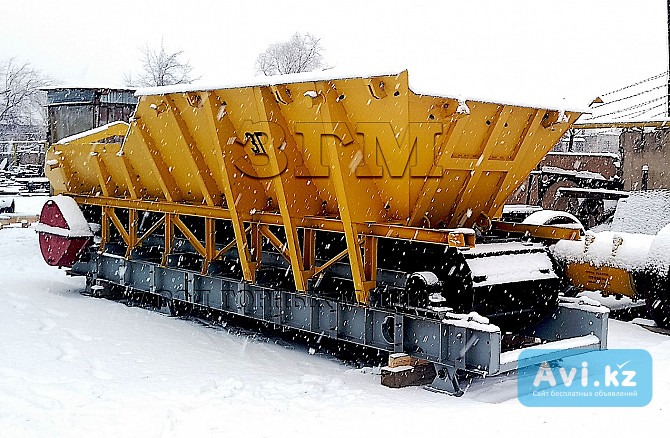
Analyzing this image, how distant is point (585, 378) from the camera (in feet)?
19.0

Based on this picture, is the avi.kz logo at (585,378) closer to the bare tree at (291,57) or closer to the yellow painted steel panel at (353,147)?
the yellow painted steel panel at (353,147)

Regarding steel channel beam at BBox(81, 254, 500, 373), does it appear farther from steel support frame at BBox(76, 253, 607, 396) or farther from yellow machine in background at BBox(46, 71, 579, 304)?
yellow machine in background at BBox(46, 71, 579, 304)

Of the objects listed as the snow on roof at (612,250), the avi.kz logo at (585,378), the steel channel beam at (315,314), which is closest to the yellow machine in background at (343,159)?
the steel channel beam at (315,314)

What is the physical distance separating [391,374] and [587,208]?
10.4m

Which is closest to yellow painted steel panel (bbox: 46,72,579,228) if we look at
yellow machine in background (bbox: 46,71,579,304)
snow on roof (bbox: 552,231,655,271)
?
yellow machine in background (bbox: 46,71,579,304)

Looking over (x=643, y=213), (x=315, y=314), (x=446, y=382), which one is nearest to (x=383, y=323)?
(x=446, y=382)

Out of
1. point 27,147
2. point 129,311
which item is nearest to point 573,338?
point 129,311

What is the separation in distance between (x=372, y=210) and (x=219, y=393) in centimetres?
185

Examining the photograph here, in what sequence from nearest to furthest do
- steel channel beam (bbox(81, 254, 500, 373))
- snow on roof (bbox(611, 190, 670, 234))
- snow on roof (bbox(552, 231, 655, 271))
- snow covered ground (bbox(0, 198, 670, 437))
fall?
snow covered ground (bbox(0, 198, 670, 437))
steel channel beam (bbox(81, 254, 500, 373))
snow on roof (bbox(552, 231, 655, 271))
snow on roof (bbox(611, 190, 670, 234))

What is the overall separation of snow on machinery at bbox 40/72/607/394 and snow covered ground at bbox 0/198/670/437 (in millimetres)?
405

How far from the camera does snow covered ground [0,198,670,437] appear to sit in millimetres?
4594

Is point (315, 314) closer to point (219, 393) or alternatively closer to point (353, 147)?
point (219, 393)

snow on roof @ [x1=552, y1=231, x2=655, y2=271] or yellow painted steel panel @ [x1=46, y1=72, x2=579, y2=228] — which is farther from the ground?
yellow painted steel panel @ [x1=46, y1=72, x2=579, y2=228]

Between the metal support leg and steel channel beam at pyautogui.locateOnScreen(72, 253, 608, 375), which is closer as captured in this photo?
steel channel beam at pyautogui.locateOnScreen(72, 253, 608, 375)
